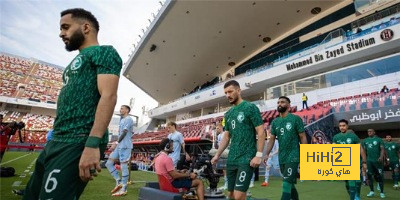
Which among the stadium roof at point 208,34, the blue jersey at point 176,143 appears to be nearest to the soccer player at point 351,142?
the blue jersey at point 176,143

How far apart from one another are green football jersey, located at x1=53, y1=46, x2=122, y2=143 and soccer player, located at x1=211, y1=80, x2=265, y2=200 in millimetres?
2058

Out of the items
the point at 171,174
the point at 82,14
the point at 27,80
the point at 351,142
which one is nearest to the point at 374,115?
the point at 351,142

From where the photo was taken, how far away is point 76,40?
184cm

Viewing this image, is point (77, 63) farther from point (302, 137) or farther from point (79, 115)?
point (302, 137)

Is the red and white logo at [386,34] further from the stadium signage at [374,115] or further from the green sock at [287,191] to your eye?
the green sock at [287,191]

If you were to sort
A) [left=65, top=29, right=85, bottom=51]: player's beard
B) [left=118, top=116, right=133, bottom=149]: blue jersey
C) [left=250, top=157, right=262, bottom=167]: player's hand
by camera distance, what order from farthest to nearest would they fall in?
1. [left=118, top=116, right=133, bottom=149]: blue jersey
2. [left=250, top=157, right=262, bottom=167]: player's hand
3. [left=65, top=29, right=85, bottom=51]: player's beard

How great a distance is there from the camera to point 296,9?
26219 millimetres

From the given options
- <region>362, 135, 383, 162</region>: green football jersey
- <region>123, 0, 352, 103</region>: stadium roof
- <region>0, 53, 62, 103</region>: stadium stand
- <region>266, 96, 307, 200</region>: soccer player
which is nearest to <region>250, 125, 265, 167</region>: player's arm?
<region>266, 96, 307, 200</region>: soccer player

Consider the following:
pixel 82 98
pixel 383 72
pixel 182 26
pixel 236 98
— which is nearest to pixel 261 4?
pixel 182 26

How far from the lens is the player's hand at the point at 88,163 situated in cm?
145

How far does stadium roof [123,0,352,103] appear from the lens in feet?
84.3

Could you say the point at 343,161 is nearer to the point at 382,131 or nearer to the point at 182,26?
the point at 382,131

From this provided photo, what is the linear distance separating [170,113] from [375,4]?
30.3 metres

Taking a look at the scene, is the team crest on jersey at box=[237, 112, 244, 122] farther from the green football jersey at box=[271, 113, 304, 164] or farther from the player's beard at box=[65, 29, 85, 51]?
the player's beard at box=[65, 29, 85, 51]
